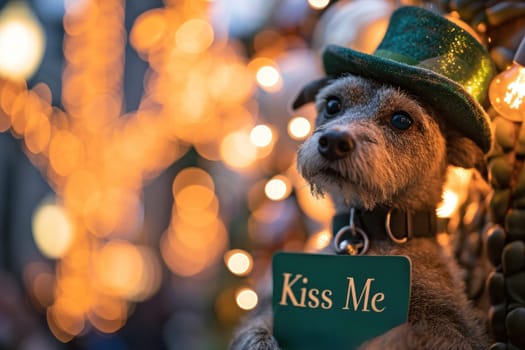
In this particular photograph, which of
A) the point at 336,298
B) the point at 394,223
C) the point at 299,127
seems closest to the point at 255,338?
the point at 336,298

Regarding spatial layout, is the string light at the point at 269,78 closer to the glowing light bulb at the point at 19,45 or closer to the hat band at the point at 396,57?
the hat band at the point at 396,57

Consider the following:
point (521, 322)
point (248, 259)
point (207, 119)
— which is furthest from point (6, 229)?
point (521, 322)

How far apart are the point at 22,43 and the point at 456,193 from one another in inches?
69.6

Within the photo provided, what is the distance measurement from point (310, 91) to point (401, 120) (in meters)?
0.19

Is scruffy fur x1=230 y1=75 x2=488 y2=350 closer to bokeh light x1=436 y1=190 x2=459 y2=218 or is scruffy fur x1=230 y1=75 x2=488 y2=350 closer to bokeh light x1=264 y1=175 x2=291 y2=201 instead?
bokeh light x1=436 y1=190 x2=459 y2=218

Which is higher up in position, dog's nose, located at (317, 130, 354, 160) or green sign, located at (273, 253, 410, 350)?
dog's nose, located at (317, 130, 354, 160)

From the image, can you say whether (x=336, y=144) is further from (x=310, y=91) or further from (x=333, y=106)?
(x=310, y=91)

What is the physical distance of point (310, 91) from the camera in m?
0.87

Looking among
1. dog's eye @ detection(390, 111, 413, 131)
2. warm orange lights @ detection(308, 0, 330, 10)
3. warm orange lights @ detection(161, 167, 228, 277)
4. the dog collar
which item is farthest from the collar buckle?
warm orange lights @ detection(161, 167, 228, 277)

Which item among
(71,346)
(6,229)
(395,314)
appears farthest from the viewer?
(6,229)

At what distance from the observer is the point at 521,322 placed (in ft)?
2.22

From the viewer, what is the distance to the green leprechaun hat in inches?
26.8

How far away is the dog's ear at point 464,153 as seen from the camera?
0.77 metres

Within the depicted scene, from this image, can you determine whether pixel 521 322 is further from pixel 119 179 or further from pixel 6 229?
pixel 6 229
